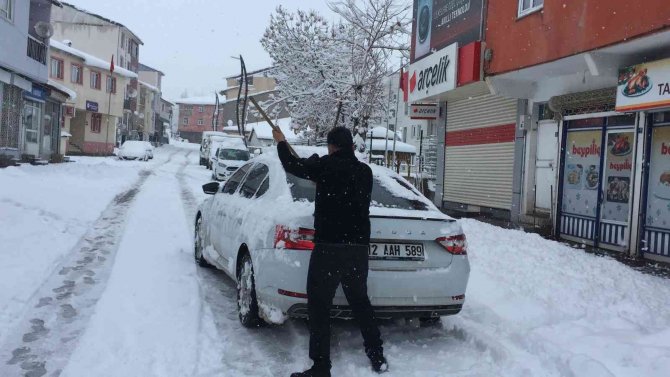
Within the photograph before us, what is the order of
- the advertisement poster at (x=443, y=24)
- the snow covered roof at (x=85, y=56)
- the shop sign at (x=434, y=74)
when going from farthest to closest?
the snow covered roof at (x=85, y=56), the shop sign at (x=434, y=74), the advertisement poster at (x=443, y=24)

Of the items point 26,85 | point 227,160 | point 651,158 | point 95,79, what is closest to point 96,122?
point 95,79

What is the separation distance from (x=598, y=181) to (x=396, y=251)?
7537mm

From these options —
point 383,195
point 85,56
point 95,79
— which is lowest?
point 383,195

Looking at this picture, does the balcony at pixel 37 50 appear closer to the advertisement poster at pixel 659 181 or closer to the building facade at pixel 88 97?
the building facade at pixel 88 97

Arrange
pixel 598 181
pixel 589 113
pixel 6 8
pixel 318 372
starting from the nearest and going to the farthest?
pixel 318 372 → pixel 598 181 → pixel 589 113 → pixel 6 8

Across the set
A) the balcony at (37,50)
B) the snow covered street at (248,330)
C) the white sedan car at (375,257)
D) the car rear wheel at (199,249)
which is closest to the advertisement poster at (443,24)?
the snow covered street at (248,330)

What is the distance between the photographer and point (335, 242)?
12.3 feet

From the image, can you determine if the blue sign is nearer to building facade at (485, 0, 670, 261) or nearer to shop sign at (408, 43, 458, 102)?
shop sign at (408, 43, 458, 102)

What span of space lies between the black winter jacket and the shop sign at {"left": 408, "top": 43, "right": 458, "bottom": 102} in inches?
377

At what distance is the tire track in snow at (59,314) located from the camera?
380cm

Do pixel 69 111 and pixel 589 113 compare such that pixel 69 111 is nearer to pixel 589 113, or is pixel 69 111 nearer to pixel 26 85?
pixel 26 85

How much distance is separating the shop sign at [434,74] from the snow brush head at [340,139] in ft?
30.9

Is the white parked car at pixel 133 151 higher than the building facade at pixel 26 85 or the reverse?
the reverse

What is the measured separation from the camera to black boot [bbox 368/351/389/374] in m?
3.86
